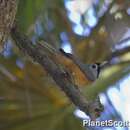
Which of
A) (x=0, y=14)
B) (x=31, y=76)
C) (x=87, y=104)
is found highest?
(x=31, y=76)

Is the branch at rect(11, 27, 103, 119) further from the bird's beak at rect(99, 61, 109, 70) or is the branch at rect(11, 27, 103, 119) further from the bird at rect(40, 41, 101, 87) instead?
the bird's beak at rect(99, 61, 109, 70)

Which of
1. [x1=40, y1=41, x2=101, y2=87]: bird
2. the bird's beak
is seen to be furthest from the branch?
the bird's beak

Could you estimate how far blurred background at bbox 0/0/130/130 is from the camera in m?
1.35

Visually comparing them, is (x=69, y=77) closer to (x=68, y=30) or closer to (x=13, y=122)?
(x=13, y=122)

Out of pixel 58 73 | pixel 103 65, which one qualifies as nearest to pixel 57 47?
pixel 103 65

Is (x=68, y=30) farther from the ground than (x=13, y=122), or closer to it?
farther from the ground

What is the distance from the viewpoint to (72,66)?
4.18 ft

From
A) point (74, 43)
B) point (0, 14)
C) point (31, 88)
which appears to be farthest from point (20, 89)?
point (0, 14)

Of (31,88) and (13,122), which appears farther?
(31,88)

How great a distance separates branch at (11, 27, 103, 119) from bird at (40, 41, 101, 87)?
Result: 2 centimetres

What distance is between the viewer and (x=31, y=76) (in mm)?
1723

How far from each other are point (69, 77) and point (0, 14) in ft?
0.83

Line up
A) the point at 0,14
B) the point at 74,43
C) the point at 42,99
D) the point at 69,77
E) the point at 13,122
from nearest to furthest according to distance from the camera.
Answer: the point at 0,14 → the point at 69,77 → the point at 13,122 → the point at 42,99 → the point at 74,43

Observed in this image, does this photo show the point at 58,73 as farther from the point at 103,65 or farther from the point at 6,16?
the point at 103,65
